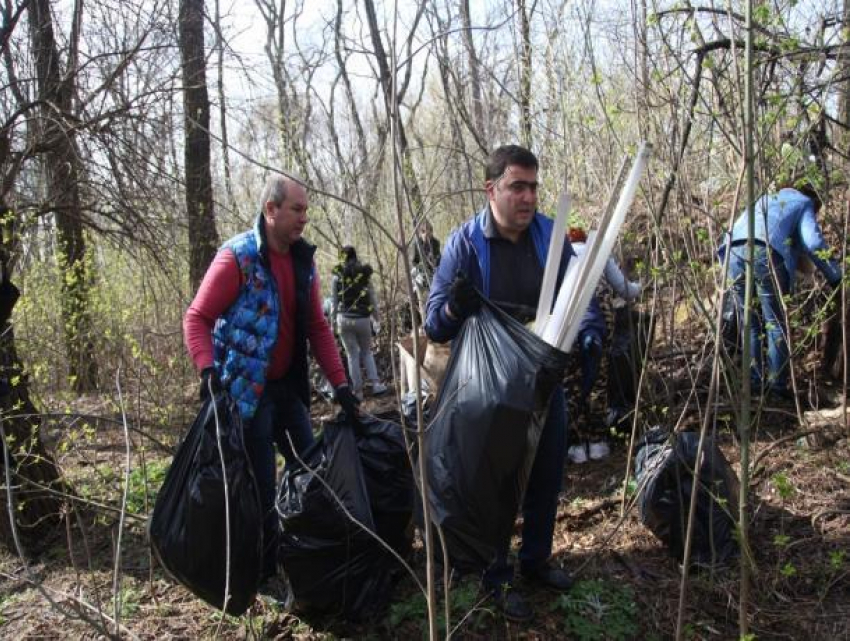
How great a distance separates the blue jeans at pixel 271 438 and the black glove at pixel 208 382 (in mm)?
272

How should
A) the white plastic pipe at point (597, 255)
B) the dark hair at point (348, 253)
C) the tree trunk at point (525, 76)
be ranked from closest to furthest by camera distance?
the white plastic pipe at point (597, 255) → the tree trunk at point (525, 76) → the dark hair at point (348, 253)

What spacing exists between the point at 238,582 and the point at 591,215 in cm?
418

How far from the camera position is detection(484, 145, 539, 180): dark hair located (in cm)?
228

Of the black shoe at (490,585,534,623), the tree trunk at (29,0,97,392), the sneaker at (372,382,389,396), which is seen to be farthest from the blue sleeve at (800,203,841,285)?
the sneaker at (372,382,389,396)

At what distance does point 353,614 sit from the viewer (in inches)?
94.0

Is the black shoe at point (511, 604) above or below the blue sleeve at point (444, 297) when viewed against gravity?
below

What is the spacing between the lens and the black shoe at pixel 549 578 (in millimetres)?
2471

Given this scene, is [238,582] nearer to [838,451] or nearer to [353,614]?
[353,614]

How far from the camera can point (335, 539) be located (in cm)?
233

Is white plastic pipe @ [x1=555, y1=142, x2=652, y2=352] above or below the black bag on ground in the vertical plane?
above

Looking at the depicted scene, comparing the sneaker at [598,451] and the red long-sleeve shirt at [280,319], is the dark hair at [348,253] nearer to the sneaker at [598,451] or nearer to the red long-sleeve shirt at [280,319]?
the sneaker at [598,451]

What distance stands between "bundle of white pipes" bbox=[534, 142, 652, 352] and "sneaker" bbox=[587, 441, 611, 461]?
1972 millimetres

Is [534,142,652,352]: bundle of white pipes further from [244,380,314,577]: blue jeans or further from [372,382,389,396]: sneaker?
[372,382,389,396]: sneaker

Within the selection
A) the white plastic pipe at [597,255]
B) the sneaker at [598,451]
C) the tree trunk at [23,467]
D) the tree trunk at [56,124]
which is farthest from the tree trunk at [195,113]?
the white plastic pipe at [597,255]
